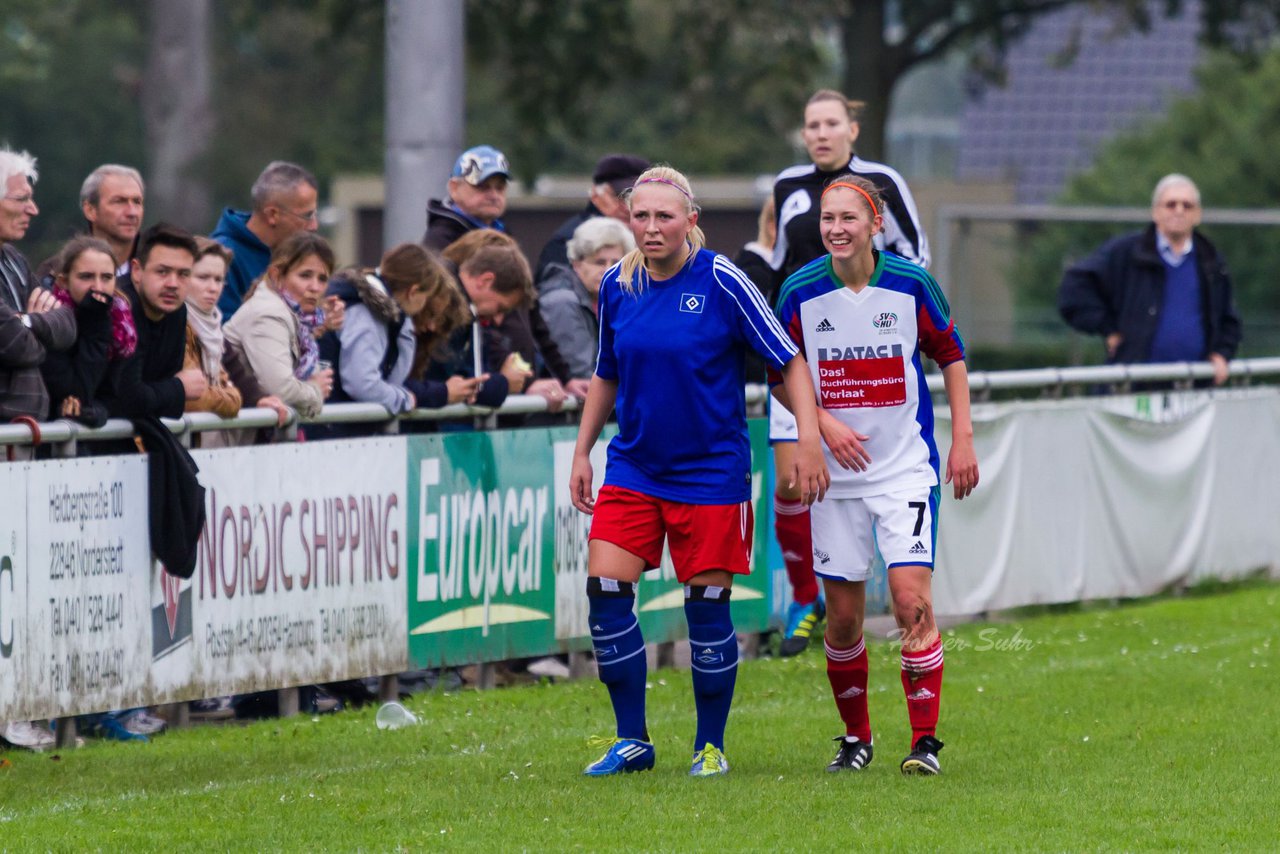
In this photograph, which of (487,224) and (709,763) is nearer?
(709,763)

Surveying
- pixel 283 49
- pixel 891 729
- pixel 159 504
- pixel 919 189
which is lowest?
pixel 891 729

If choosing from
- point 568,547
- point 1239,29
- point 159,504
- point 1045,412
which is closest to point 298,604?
point 159,504

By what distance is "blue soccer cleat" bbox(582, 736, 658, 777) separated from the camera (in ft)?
24.6

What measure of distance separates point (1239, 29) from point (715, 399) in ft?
83.6

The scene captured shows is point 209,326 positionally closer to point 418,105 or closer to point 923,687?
point 923,687

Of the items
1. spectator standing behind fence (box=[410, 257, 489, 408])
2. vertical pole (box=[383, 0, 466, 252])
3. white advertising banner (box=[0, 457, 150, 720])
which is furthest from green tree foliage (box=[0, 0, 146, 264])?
white advertising banner (box=[0, 457, 150, 720])

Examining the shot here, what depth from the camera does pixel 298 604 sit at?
30.5ft

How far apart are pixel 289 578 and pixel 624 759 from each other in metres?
2.28

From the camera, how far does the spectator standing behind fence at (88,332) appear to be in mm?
8188

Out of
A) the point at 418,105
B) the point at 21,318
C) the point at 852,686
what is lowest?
the point at 852,686

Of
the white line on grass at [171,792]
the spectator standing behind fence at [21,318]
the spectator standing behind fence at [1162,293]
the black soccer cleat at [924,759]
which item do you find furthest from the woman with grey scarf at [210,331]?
the spectator standing behind fence at [1162,293]

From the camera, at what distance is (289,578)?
9.24 meters

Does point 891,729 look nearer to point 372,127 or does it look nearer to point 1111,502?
point 1111,502

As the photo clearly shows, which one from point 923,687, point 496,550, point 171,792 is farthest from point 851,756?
point 496,550
